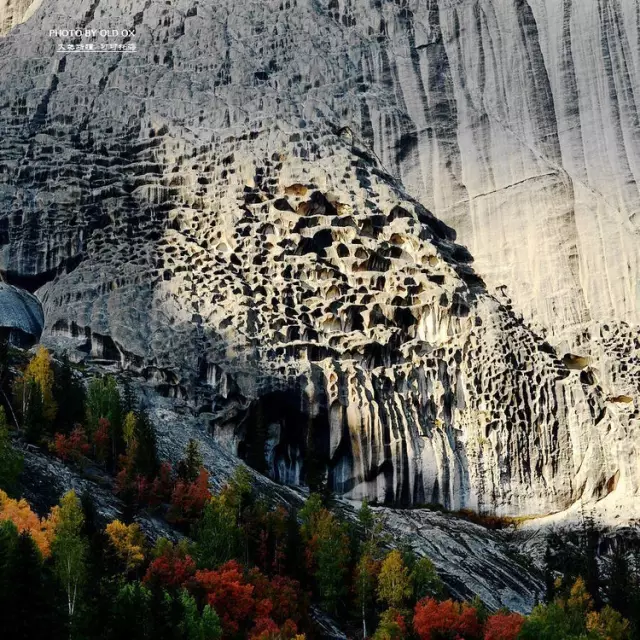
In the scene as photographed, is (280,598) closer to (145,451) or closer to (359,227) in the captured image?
(145,451)

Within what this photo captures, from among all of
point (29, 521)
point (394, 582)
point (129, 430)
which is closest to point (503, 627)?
point (394, 582)

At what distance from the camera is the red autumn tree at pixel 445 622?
2190 inches

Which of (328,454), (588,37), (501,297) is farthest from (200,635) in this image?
(588,37)

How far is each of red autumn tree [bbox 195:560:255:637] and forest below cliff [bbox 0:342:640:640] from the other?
0.06 meters

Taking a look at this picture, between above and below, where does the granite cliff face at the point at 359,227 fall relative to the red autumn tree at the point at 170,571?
above

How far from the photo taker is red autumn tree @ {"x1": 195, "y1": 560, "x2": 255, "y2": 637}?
174ft

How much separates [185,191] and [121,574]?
3568 cm

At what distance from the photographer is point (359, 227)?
269ft

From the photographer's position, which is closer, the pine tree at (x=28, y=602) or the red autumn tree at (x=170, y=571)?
the pine tree at (x=28, y=602)

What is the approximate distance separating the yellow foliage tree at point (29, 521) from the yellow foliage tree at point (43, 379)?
1254 centimetres

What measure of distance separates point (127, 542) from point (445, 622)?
485 inches

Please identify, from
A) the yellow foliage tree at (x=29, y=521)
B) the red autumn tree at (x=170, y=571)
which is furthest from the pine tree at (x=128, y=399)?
the red autumn tree at (x=170, y=571)

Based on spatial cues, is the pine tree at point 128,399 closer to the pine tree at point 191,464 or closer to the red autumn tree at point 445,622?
the pine tree at point 191,464

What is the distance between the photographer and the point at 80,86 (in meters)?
89.2
